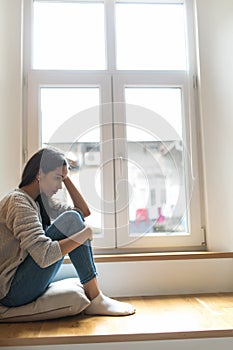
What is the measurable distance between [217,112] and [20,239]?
1344 mm

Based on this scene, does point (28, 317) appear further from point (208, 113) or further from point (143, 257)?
Answer: point (208, 113)

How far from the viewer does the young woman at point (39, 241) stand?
1386mm

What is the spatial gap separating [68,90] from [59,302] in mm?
1233

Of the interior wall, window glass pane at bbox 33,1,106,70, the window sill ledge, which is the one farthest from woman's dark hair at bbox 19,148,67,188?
the interior wall

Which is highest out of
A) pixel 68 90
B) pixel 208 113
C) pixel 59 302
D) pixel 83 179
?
pixel 68 90

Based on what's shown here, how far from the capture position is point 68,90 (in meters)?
2.14

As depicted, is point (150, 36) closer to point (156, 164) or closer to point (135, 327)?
point (156, 164)

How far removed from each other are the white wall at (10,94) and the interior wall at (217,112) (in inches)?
41.8

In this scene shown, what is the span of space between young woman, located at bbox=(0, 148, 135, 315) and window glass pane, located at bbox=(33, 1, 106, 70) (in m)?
0.84

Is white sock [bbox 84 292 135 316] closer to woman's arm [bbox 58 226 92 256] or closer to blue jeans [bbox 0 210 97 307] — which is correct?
blue jeans [bbox 0 210 97 307]

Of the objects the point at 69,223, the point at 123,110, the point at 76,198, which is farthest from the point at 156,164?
the point at 69,223

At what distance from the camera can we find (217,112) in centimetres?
210

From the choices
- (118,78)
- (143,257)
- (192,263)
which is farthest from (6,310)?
(118,78)

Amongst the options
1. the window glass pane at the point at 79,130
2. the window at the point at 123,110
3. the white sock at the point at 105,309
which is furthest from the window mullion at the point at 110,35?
the white sock at the point at 105,309
